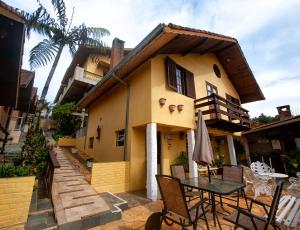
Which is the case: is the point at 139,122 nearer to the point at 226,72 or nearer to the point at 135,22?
the point at 135,22

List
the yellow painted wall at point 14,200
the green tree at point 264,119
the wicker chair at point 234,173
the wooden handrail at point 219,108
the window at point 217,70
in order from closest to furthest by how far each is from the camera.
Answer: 1. the yellow painted wall at point 14,200
2. the wicker chair at point 234,173
3. the wooden handrail at point 219,108
4. the window at point 217,70
5. the green tree at point 264,119

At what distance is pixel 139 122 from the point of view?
6.93m

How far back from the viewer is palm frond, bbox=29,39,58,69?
8038 millimetres

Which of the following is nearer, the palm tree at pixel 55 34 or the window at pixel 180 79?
the window at pixel 180 79

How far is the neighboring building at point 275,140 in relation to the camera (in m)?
10.1

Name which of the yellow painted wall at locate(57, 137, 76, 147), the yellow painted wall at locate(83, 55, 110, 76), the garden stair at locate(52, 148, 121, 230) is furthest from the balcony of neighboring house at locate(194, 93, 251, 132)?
the yellow painted wall at locate(57, 137, 76, 147)

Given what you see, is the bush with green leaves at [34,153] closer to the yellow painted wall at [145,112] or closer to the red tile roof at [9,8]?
the yellow painted wall at [145,112]

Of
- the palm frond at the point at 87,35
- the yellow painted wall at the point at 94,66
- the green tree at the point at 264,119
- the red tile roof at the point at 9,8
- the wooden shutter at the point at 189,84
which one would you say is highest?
the yellow painted wall at the point at 94,66

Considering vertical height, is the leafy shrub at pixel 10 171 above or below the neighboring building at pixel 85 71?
below

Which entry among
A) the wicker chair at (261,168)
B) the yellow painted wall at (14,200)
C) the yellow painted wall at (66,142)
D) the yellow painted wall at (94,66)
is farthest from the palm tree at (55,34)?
the wicker chair at (261,168)

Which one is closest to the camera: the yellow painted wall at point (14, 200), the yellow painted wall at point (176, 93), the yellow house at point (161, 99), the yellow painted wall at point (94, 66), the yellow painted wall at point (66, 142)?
the yellow painted wall at point (14, 200)

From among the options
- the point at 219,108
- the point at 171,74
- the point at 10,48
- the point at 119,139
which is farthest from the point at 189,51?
the point at 10,48

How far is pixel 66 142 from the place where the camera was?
1498cm

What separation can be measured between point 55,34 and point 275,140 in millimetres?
15294
